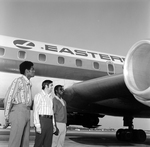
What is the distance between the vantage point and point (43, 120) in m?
3.83

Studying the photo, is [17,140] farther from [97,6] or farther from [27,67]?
[97,6]

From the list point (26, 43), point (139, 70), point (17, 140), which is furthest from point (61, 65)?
point (17, 140)

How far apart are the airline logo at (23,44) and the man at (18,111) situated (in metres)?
5.20

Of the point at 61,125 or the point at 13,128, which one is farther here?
the point at 61,125

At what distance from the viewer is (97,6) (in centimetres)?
536

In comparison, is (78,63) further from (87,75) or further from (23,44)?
(23,44)

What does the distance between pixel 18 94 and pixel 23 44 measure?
18.2 feet

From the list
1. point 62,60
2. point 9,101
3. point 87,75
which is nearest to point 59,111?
point 9,101

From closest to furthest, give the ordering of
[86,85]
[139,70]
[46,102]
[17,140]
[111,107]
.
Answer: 1. [17,140]
2. [46,102]
3. [139,70]
4. [86,85]
5. [111,107]

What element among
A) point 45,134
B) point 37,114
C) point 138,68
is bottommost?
point 45,134

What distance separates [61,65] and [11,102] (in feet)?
A: 18.3

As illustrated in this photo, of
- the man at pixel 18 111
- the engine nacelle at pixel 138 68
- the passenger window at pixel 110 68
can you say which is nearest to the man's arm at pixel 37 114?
the man at pixel 18 111

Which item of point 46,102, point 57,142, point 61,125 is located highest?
point 46,102

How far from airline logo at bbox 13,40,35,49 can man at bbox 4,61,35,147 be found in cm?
520
